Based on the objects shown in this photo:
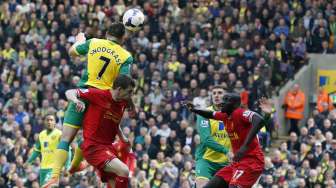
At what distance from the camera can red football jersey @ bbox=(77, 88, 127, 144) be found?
16453 millimetres

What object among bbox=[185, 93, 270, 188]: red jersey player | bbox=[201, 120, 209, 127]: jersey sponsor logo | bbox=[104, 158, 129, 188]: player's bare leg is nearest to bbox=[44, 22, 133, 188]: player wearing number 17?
bbox=[104, 158, 129, 188]: player's bare leg

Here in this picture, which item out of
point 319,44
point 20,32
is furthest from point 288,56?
point 20,32

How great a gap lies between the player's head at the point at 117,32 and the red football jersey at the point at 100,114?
102 cm

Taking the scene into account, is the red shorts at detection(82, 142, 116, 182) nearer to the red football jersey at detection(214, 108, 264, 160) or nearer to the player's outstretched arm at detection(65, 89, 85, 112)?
the player's outstretched arm at detection(65, 89, 85, 112)

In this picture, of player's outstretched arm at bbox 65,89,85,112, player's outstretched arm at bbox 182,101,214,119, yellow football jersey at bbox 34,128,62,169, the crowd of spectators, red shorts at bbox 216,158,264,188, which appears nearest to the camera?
player's outstretched arm at bbox 65,89,85,112

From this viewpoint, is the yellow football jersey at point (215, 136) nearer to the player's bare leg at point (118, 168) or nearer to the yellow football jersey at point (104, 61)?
the yellow football jersey at point (104, 61)

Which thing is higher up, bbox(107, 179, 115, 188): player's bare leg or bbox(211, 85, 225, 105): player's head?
bbox(211, 85, 225, 105): player's head

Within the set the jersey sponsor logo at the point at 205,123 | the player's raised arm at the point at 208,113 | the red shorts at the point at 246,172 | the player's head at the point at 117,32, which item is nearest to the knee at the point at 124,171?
the player's raised arm at the point at 208,113

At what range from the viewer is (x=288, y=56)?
103ft

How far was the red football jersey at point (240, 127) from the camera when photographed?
55.4 ft

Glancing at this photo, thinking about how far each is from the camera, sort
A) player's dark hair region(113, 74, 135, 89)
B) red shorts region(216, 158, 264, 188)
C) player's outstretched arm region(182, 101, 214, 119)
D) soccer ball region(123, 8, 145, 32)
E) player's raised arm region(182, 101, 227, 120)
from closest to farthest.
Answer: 1. player's dark hair region(113, 74, 135, 89)
2. red shorts region(216, 158, 264, 188)
3. player's raised arm region(182, 101, 227, 120)
4. player's outstretched arm region(182, 101, 214, 119)
5. soccer ball region(123, 8, 145, 32)

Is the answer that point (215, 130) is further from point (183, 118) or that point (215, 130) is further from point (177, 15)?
point (177, 15)

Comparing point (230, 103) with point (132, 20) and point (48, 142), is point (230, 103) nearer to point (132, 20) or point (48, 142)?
point (132, 20)

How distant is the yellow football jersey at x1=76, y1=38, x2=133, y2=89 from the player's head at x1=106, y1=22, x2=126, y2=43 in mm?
88
